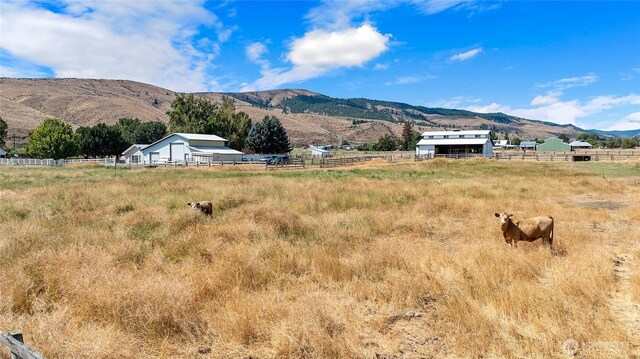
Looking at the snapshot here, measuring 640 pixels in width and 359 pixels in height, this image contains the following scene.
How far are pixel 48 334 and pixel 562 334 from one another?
7.16 meters

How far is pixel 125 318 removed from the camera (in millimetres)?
5773

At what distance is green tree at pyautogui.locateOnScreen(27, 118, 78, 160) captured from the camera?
213 ft

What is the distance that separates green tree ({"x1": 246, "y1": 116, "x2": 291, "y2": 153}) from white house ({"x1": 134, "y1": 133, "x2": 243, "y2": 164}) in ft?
42.8

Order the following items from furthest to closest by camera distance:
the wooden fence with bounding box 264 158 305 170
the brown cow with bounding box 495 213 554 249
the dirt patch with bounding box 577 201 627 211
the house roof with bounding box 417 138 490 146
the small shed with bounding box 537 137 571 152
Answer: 1. the small shed with bounding box 537 137 571 152
2. the house roof with bounding box 417 138 490 146
3. the wooden fence with bounding box 264 158 305 170
4. the dirt patch with bounding box 577 201 627 211
5. the brown cow with bounding box 495 213 554 249

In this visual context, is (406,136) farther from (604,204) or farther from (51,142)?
(604,204)

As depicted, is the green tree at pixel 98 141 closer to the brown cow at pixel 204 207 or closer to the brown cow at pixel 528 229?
the brown cow at pixel 204 207

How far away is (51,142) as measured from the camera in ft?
213

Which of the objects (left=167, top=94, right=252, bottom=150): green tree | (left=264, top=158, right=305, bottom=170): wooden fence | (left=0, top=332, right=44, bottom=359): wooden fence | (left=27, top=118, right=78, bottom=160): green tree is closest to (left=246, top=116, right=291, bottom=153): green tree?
(left=167, top=94, right=252, bottom=150): green tree

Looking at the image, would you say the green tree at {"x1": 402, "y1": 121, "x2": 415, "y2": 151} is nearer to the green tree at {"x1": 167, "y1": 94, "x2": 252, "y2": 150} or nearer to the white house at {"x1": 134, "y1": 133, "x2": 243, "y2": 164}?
the green tree at {"x1": 167, "y1": 94, "x2": 252, "y2": 150}

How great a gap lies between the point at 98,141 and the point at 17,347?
85714 mm

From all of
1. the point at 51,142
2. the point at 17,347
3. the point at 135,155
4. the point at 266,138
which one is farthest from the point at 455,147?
the point at 17,347

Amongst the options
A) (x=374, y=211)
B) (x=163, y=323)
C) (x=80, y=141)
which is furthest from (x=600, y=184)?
(x=80, y=141)

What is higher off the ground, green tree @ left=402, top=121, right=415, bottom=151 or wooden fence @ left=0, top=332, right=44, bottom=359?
green tree @ left=402, top=121, right=415, bottom=151

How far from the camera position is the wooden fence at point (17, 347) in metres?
3.38
